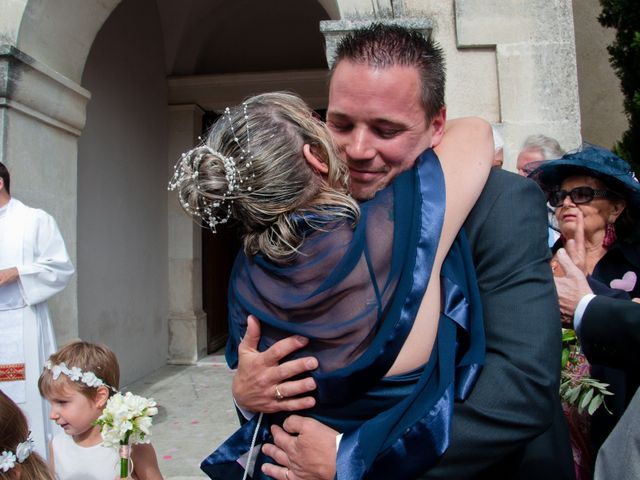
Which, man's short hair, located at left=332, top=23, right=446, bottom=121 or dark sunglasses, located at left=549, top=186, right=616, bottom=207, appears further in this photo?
dark sunglasses, located at left=549, top=186, right=616, bottom=207

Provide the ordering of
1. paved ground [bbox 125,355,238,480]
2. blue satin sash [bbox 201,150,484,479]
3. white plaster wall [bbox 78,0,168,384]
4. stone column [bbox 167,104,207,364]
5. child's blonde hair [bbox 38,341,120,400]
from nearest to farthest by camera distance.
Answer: blue satin sash [bbox 201,150,484,479], child's blonde hair [bbox 38,341,120,400], paved ground [bbox 125,355,238,480], white plaster wall [bbox 78,0,168,384], stone column [bbox 167,104,207,364]

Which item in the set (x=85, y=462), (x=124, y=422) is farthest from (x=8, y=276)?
(x=124, y=422)

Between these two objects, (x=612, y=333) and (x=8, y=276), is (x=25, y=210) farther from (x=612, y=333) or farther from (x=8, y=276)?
(x=612, y=333)

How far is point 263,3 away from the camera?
7.93m

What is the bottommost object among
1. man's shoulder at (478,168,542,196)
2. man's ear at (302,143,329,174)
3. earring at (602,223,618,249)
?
earring at (602,223,618,249)

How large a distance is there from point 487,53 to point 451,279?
117 inches

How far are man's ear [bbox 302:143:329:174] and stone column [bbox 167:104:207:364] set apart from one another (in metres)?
6.45

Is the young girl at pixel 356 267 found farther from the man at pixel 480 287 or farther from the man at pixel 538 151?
the man at pixel 538 151

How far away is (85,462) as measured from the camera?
2.55 meters

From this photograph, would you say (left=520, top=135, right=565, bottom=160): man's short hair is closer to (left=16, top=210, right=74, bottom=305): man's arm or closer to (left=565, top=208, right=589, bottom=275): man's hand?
(left=565, top=208, right=589, bottom=275): man's hand

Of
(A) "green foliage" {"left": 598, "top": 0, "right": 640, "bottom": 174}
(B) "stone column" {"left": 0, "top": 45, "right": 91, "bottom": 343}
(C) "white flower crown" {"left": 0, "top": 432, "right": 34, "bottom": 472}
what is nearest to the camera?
(C) "white flower crown" {"left": 0, "top": 432, "right": 34, "bottom": 472}

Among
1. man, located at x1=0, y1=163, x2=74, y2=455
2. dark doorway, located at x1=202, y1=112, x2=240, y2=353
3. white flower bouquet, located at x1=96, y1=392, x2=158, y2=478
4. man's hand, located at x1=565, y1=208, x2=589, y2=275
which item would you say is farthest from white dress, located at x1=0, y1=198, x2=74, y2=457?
dark doorway, located at x1=202, y1=112, x2=240, y2=353

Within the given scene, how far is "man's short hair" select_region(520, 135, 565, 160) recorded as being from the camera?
10.4ft

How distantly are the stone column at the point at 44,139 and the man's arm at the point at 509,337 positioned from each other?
3.60m
